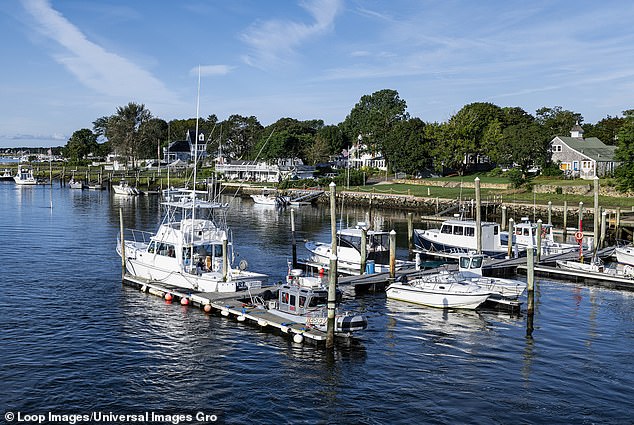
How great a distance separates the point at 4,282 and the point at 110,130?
140 m

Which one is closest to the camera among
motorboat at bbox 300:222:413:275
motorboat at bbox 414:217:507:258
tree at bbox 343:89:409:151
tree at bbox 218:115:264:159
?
motorboat at bbox 300:222:413:275

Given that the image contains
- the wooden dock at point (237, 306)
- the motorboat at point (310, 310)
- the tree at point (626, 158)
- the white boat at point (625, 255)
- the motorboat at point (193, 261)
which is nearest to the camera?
the wooden dock at point (237, 306)

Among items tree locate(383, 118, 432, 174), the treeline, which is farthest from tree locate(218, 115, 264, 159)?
tree locate(383, 118, 432, 174)

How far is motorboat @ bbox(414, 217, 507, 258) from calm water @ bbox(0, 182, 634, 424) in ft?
32.5

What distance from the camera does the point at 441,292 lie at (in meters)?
34.8

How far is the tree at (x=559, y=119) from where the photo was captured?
146m

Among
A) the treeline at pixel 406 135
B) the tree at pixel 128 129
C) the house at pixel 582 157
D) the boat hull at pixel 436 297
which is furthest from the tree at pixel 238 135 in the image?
the boat hull at pixel 436 297

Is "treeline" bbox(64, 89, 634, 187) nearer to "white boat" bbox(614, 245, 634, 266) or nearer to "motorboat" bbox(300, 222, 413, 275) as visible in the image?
"white boat" bbox(614, 245, 634, 266)

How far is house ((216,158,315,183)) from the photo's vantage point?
144613 mm

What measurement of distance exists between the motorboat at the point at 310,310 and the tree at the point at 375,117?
102 metres

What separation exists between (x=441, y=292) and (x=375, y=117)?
110944mm

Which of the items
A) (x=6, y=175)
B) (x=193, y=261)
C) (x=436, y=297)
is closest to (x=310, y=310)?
(x=436, y=297)

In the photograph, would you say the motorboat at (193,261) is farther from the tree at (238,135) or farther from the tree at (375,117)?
the tree at (238,135)

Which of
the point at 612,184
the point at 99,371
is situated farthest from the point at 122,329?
the point at 612,184
